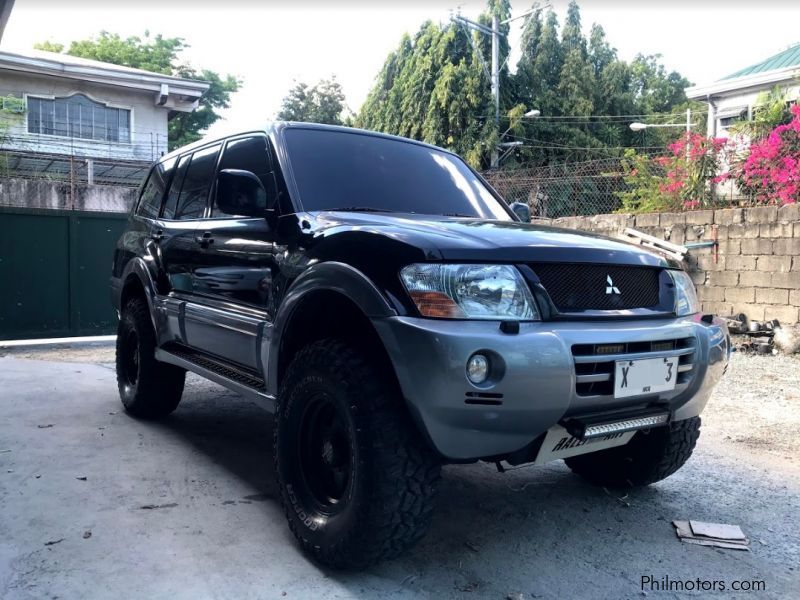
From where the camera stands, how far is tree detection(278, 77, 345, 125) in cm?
3628

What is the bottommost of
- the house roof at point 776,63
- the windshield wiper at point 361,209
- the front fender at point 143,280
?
the front fender at point 143,280

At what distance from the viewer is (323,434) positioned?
2.71 m

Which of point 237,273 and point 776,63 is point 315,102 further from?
point 237,273

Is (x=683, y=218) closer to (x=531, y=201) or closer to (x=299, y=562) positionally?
(x=531, y=201)

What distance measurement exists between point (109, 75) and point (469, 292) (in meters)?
16.2

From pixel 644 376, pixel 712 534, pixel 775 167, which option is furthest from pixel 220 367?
pixel 775 167

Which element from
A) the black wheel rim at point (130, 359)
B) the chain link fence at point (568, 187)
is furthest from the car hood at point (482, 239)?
the chain link fence at point (568, 187)

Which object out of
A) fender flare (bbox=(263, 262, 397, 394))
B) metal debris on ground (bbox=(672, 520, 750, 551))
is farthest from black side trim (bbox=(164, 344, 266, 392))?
metal debris on ground (bbox=(672, 520, 750, 551))

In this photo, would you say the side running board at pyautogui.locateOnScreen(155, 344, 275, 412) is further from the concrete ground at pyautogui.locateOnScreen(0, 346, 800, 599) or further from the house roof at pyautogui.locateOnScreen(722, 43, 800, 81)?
the house roof at pyautogui.locateOnScreen(722, 43, 800, 81)

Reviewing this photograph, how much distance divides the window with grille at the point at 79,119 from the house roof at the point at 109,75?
69 centimetres

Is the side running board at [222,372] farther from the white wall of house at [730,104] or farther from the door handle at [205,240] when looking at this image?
the white wall of house at [730,104]

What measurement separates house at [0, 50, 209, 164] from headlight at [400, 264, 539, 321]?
49.0 feet

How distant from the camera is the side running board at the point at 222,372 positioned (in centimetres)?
311

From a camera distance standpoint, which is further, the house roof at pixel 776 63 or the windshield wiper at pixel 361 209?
the house roof at pixel 776 63
